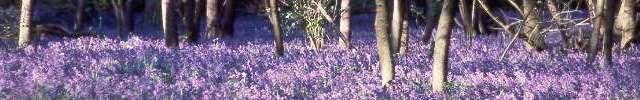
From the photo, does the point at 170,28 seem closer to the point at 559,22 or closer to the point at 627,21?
→ the point at 559,22

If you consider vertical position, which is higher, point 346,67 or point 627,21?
point 627,21

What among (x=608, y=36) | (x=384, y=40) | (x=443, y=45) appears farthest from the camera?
(x=608, y=36)

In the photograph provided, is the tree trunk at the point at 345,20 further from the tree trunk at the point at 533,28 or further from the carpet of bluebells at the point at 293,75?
the tree trunk at the point at 533,28

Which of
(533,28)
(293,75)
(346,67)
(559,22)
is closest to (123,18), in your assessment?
(533,28)

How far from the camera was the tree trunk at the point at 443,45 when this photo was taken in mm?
9211

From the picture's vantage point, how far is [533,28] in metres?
16.4

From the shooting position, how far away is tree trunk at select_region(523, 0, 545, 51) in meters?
15.9

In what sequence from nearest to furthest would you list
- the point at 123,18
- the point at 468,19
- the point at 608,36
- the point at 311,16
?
the point at 608,36 → the point at 468,19 → the point at 311,16 → the point at 123,18

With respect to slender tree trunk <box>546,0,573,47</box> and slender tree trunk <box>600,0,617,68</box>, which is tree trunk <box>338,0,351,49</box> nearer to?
slender tree trunk <box>546,0,573,47</box>

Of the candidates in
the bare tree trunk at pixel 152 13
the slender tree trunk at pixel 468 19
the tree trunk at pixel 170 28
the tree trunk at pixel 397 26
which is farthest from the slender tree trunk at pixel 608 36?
the bare tree trunk at pixel 152 13

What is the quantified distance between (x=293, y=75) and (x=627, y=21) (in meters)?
7.70

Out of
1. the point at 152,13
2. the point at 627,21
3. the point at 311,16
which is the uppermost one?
the point at 152,13

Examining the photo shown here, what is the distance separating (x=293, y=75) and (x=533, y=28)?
21.7ft

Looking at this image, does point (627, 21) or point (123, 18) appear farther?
point (123, 18)
